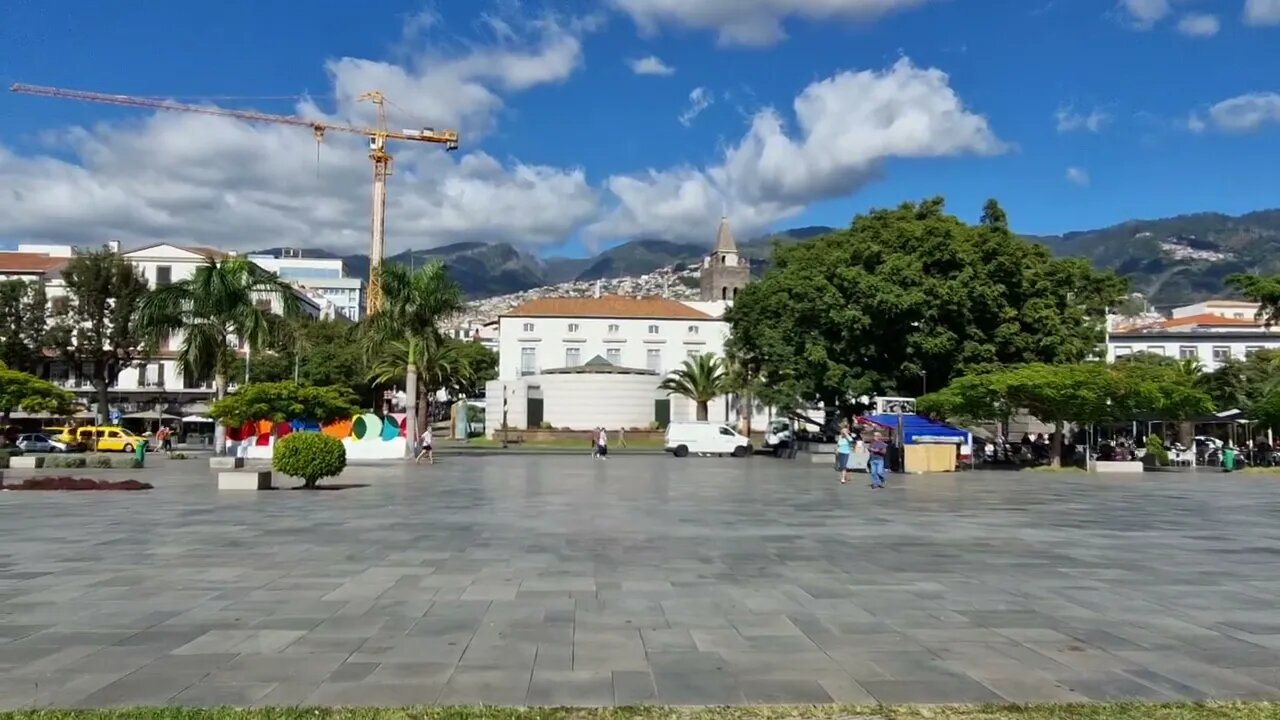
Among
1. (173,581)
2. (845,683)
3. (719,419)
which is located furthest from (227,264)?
(719,419)

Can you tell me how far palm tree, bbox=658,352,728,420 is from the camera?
70.4m

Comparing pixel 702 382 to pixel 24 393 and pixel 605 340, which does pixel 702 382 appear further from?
pixel 24 393

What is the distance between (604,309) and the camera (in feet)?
297

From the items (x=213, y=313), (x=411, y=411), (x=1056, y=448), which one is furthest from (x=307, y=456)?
(x=1056, y=448)

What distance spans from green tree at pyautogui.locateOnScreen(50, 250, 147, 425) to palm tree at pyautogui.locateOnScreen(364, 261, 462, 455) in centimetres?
2657

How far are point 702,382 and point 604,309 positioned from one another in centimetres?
2235

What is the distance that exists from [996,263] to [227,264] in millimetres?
28955

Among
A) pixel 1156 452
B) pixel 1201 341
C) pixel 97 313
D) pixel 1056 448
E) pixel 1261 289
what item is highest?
pixel 1201 341

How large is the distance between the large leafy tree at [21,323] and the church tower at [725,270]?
232 ft

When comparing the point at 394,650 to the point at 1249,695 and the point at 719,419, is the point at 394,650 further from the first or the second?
the point at 719,419

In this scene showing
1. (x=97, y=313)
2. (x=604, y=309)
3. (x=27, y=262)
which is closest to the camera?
(x=97, y=313)

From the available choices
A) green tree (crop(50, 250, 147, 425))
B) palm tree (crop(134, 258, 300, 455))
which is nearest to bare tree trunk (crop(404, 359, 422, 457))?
palm tree (crop(134, 258, 300, 455))

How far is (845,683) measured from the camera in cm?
638

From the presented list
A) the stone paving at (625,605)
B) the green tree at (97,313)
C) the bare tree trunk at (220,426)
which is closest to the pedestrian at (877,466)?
the stone paving at (625,605)
